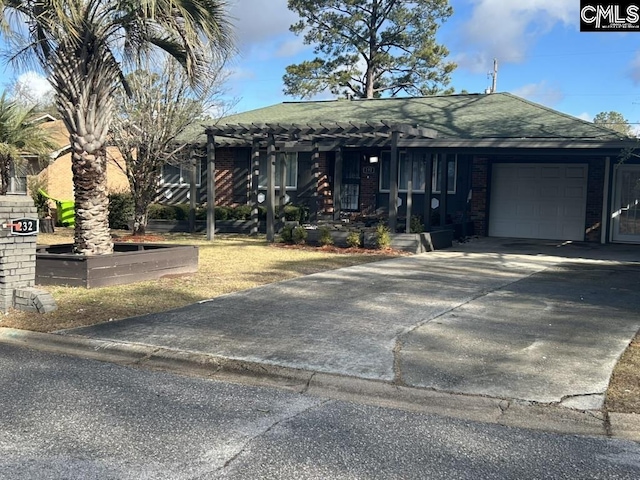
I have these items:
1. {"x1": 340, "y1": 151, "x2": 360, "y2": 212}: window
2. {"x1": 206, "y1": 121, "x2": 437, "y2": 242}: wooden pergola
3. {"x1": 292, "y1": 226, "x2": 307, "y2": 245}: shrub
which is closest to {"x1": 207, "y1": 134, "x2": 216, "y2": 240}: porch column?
{"x1": 206, "y1": 121, "x2": 437, "y2": 242}: wooden pergola

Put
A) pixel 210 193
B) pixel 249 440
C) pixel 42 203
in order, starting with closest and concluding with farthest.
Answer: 1. pixel 249 440
2. pixel 210 193
3. pixel 42 203

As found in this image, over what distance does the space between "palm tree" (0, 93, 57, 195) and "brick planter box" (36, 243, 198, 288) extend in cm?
789

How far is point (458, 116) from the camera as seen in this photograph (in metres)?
19.9

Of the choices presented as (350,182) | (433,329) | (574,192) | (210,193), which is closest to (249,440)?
(433,329)

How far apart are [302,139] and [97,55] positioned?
27.0 ft

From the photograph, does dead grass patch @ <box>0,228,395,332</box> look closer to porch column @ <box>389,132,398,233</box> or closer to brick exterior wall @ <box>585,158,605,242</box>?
porch column @ <box>389,132,398,233</box>

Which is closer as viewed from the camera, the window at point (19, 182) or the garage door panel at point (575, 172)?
the garage door panel at point (575, 172)

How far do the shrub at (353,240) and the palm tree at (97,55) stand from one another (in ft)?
20.0

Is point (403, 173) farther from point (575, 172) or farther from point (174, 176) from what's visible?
point (174, 176)

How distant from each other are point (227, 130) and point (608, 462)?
1509 cm

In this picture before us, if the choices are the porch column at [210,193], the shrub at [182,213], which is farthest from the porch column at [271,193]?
the shrub at [182,213]

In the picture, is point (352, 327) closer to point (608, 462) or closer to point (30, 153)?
point (608, 462)

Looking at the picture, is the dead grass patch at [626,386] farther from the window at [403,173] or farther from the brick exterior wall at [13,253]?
the window at [403,173]

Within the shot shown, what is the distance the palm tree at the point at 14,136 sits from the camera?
1748cm
